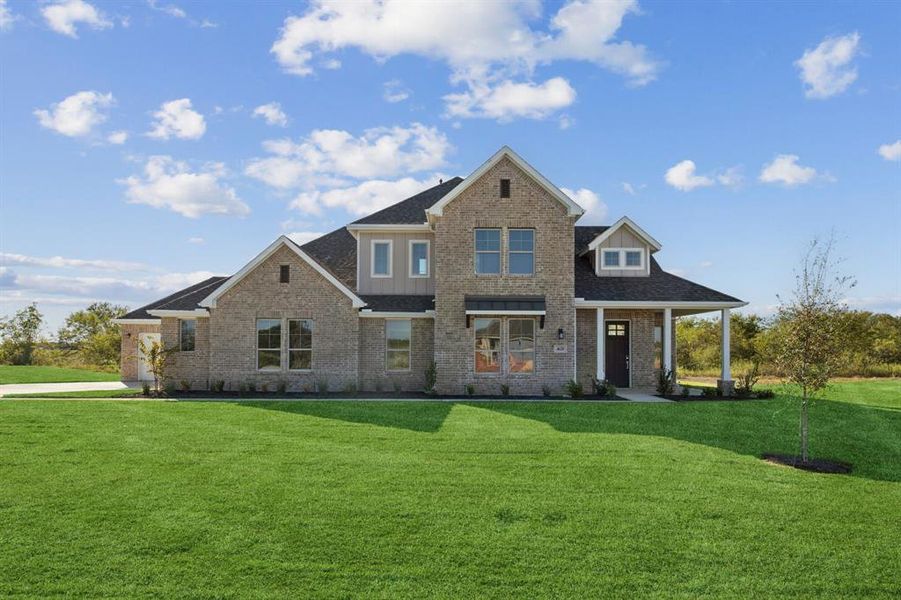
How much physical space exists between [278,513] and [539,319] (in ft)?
45.4

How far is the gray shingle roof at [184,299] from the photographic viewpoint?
22.0 metres

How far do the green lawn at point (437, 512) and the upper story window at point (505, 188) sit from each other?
928cm

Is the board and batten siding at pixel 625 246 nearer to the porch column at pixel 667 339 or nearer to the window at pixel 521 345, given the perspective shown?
the porch column at pixel 667 339

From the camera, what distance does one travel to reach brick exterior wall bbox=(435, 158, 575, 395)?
20.4 meters

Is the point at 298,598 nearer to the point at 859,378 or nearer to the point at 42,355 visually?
the point at 859,378

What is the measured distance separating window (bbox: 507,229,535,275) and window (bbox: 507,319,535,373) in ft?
5.50

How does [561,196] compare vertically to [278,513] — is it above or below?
above

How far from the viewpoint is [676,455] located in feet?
35.9

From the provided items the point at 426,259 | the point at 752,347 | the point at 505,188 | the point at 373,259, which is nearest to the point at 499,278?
the point at 505,188

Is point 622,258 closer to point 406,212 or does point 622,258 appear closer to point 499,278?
point 499,278

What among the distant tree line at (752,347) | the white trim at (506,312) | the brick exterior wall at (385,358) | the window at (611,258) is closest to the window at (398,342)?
the brick exterior wall at (385,358)

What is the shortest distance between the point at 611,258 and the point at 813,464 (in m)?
13.2

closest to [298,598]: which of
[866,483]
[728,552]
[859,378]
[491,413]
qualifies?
[728,552]

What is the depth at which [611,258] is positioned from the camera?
75.5 ft
